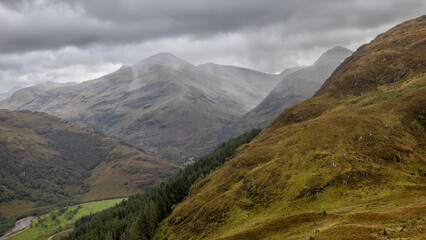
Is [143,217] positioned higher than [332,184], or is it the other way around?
[332,184]

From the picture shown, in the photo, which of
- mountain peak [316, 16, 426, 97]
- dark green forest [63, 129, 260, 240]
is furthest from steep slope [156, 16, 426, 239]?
mountain peak [316, 16, 426, 97]

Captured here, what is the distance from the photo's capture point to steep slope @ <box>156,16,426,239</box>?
54781 mm

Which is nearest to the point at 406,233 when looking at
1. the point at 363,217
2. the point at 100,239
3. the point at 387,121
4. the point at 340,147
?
the point at 363,217

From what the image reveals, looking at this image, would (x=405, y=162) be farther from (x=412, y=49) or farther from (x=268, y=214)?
(x=412, y=49)

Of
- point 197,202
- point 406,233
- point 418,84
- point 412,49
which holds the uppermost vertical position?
point 412,49

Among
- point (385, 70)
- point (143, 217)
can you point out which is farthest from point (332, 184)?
point (385, 70)

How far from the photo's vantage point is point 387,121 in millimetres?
108438

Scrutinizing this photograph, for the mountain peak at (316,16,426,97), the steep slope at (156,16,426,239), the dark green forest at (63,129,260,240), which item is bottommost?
the dark green forest at (63,129,260,240)

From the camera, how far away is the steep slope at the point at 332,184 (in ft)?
180

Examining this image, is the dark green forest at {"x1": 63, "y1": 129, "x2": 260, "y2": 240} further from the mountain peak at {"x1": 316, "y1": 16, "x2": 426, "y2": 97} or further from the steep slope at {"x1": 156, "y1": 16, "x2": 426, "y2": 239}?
the mountain peak at {"x1": 316, "y1": 16, "x2": 426, "y2": 97}

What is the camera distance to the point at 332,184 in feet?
264

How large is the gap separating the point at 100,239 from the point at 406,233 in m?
144

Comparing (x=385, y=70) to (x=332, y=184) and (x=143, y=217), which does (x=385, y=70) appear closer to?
(x=332, y=184)

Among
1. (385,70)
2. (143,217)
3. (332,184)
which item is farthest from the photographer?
(385,70)
